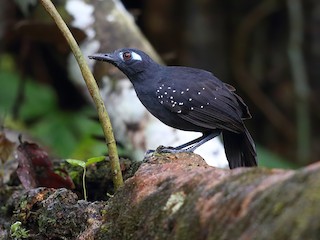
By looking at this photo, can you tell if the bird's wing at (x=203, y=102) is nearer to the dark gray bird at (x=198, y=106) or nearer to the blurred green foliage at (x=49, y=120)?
the dark gray bird at (x=198, y=106)

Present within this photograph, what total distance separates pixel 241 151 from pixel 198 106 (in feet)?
1.33

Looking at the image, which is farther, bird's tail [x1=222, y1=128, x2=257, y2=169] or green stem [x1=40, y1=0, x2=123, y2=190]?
bird's tail [x1=222, y1=128, x2=257, y2=169]

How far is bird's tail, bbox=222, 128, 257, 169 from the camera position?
427 cm

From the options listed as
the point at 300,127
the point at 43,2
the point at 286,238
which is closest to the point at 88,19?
the point at 43,2

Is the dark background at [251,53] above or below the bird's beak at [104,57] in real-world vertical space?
below

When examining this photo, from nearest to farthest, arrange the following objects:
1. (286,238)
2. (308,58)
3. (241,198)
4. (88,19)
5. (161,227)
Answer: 1. (286,238)
2. (241,198)
3. (161,227)
4. (88,19)
5. (308,58)

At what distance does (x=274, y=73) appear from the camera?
30.9ft

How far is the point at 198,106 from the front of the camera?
4.16m

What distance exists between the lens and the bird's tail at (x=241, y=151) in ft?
14.0

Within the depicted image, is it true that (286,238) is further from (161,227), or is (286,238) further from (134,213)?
(134,213)

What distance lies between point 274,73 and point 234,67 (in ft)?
1.76

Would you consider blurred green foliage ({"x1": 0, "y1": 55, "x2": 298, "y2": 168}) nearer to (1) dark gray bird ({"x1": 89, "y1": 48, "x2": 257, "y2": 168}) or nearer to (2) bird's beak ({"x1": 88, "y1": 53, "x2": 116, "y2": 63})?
(2) bird's beak ({"x1": 88, "y1": 53, "x2": 116, "y2": 63})

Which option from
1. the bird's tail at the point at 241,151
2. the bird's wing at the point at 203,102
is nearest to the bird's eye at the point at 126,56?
the bird's wing at the point at 203,102

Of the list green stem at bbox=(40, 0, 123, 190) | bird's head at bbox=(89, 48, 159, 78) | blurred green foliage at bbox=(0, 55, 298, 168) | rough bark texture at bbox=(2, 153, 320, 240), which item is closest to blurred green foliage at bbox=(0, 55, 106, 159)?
blurred green foliage at bbox=(0, 55, 298, 168)
